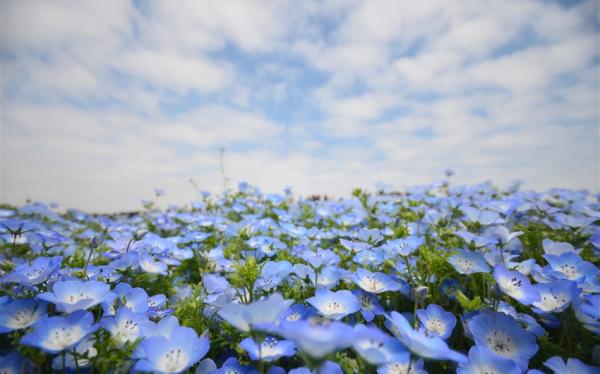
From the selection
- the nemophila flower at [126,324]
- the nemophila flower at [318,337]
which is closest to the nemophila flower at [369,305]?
the nemophila flower at [318,337]

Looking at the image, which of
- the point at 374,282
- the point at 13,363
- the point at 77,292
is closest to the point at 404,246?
the point at 374,282

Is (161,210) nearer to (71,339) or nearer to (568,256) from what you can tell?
(71,339)

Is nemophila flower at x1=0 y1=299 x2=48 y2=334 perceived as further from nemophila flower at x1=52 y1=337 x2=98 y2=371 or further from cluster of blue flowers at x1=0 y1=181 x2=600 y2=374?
nemophila flower at x1=52 y1=337 x2=98 y2=371

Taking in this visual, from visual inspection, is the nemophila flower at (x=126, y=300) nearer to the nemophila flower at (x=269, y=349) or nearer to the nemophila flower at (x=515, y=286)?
the nemophila flower at (x=269, y=349)

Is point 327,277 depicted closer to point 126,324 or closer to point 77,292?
point 126,324

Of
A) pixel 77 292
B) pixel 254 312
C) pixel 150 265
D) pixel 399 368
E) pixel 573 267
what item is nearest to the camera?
pixel 254 312
